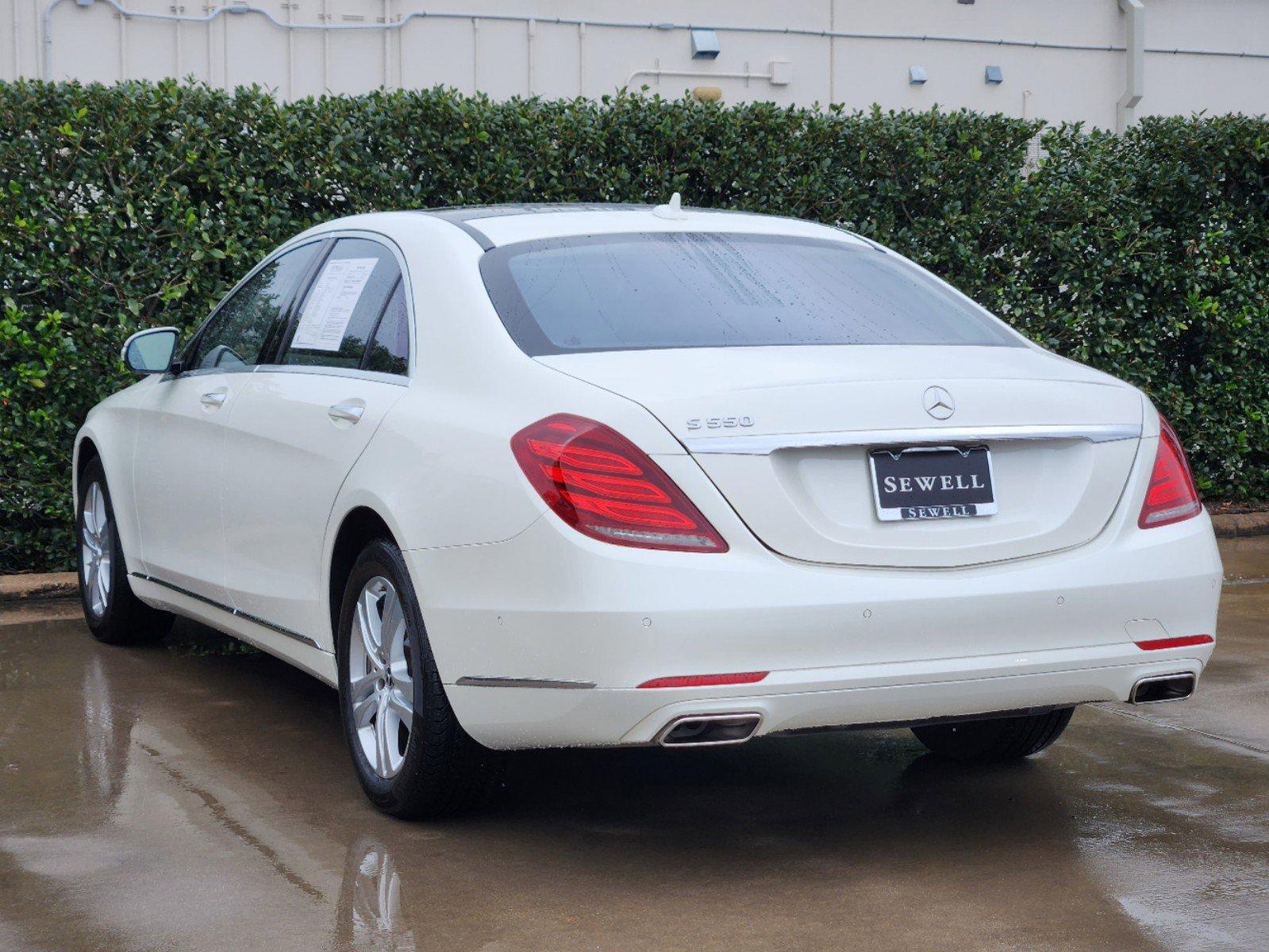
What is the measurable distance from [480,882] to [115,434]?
128 inches

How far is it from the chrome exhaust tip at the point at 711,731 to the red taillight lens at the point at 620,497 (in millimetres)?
355

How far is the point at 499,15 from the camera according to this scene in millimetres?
16141

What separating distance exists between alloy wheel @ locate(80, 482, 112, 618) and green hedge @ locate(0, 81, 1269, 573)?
1045mm

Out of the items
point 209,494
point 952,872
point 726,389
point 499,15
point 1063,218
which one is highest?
Answer: point 499,15

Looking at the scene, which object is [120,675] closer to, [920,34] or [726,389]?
[726,389]

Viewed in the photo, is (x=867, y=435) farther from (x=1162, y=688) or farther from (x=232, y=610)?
(x=232, y=610)

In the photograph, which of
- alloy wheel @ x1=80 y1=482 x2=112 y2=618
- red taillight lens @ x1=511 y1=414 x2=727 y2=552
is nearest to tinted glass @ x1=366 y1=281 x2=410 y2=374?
red taillight lens @ x1=511 y1=414 x2=727 y2=552

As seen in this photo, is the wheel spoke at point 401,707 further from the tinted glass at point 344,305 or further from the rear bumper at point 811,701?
the tinted glass at point 344,305

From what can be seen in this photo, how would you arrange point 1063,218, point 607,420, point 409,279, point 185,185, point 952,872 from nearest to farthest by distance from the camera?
1. point 607,420
2. point 952,872
3. point 409,279
4. point 185,185
5. point 1063,218

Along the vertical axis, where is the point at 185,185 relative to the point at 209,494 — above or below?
above

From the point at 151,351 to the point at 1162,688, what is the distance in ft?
12.3

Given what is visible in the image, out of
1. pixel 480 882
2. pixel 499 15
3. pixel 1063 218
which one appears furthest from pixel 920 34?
pixel 480 882

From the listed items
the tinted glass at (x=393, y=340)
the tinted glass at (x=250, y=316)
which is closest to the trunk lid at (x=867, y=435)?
the tinted glass at (x=393, y=340)

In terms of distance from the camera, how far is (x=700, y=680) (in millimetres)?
3609
